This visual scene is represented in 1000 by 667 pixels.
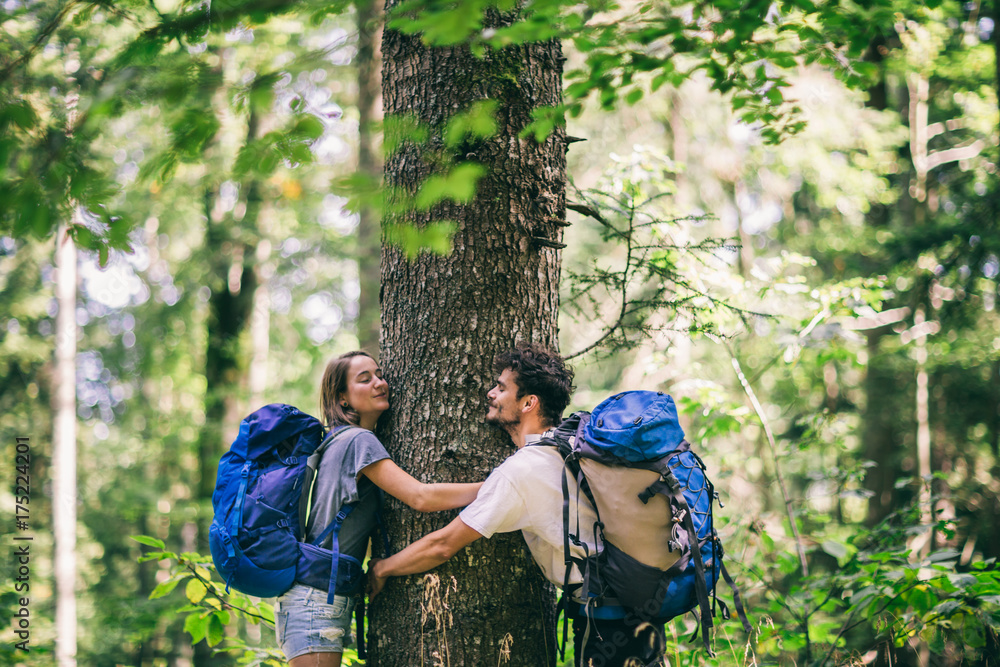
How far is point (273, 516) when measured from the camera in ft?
9.96

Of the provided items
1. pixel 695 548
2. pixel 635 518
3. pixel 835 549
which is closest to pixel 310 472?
pixel 635 518

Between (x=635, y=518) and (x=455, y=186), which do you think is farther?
(x=635, y=518)

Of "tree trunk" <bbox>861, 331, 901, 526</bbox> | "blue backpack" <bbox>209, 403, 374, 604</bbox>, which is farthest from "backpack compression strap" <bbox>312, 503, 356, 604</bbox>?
"tree trunk" <bbox>861, 331, 901, 526</bbox>

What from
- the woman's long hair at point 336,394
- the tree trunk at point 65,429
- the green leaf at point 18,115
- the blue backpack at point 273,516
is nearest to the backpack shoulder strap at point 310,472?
the blue backpack at point 273,516

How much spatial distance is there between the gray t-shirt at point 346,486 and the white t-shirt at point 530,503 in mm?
602

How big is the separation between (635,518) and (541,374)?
80 centimetres

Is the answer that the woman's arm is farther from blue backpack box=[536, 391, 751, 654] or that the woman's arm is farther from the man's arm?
blue backpack box=[536, 391, 751, 654]

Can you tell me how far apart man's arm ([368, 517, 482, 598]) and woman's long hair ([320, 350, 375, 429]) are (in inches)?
29.2

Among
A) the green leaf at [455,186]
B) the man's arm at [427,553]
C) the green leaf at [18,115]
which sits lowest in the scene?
the man's arm at [427,553]

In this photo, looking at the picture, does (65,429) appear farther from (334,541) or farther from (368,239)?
(334,541)

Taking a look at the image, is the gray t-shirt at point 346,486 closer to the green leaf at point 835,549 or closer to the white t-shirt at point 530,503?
the white t-shirt at point 530,503

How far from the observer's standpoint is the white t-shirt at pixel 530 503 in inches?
109

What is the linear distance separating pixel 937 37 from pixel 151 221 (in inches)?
668

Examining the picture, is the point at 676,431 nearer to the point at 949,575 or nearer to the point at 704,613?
the point at 704,613
